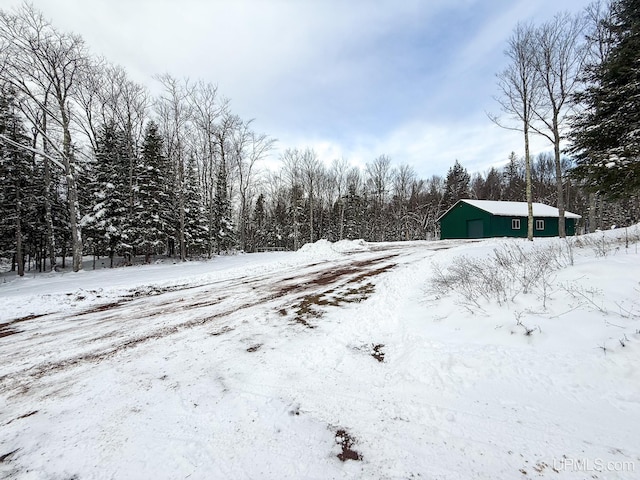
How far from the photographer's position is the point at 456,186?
1799 inches

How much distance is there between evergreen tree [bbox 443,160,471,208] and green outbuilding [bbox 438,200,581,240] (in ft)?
44.9

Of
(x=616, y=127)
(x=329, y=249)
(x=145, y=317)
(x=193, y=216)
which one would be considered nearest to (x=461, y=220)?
(x=329, y=249)

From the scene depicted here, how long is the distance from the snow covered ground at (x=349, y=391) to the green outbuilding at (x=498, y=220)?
85.5ft

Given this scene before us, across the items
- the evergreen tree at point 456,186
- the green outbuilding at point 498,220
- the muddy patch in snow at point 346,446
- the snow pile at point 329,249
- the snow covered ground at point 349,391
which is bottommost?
the muddy patch in snow at point 346,446

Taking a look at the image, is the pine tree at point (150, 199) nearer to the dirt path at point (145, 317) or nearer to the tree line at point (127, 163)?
the tree line at point (127, 163)

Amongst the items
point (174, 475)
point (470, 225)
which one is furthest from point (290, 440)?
point (470, 225)

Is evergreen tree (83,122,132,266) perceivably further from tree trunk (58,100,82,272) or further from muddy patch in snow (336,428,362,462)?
muddy patch in snow (336,428,362,462)

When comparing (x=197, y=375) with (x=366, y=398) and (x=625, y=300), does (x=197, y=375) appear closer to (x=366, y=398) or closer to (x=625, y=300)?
(x=366, y=398)

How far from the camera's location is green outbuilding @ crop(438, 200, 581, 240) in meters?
27.8

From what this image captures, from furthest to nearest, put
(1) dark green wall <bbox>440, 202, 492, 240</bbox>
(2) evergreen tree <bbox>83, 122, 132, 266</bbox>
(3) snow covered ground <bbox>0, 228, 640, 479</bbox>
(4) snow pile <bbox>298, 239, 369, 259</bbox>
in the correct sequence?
(1) dark green wall <bbox>440, 202, 492, 240</bbox> < (2) evergreen tree <bbox>83, 122, 132, 266</bbox> < (4) snow pile <bbox>298, 239, 369, 259</bbox> < (3) snow covered ground <bbox>0, 228, 640, 479</bbox>

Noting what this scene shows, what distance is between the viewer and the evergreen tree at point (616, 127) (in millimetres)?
7488

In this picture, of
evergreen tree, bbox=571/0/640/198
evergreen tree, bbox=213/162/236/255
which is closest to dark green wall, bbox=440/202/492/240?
evergreen tree, bbox=571/0/640/198

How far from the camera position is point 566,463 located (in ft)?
6.32

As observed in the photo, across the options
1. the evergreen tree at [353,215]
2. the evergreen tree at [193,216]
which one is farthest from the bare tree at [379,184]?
the evergreen tree at [193,216]
